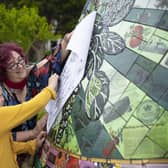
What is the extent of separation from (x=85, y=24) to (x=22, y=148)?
90 centimetres

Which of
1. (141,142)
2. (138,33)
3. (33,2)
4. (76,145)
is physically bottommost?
(33,2)

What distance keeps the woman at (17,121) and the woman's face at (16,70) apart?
0.39 feet

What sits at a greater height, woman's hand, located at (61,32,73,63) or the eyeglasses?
woman's hand, located at (61,32,73,63)

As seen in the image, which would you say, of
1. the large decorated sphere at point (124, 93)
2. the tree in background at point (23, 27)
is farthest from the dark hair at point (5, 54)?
the tree in background at point (23, 27)

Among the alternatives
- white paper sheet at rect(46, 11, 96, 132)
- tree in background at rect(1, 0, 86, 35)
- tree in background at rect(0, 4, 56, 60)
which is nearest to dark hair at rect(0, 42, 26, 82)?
white paper sheet at rect(46, 11, 96, 132)

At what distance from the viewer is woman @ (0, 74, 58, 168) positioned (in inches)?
101

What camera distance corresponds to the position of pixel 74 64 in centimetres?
238

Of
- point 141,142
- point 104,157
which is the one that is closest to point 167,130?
point 141,142

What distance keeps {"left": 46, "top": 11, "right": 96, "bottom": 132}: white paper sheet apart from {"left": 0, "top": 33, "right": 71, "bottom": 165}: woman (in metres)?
0.28

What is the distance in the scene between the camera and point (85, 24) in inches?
94.2

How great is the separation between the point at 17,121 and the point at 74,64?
509 millimetres

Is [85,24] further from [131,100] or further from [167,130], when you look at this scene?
[167,130]

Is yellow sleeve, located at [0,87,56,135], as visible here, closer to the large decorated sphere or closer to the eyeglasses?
the eyeglasses

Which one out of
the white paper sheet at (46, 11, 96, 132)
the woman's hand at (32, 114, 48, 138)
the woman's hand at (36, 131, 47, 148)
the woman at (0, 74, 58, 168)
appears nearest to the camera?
the white paper sheet at (46, 11, 96, 132)
